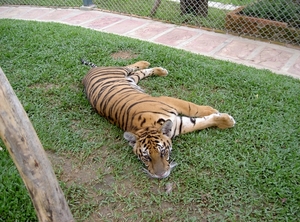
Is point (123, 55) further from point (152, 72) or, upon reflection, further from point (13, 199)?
point (13, 199)

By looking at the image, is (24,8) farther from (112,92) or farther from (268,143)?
(268,143)

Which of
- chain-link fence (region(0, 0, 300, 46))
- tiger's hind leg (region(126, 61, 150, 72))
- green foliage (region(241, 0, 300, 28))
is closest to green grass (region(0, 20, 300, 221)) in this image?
tiger's hind leg (region(126, 61, 150, 72))

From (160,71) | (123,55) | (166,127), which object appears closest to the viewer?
(166,127)

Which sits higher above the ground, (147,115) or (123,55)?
(147,115)

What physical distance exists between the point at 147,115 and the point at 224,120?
3.09 ft

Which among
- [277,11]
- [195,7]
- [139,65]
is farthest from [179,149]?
[195,7]

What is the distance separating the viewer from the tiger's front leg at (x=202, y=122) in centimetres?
372

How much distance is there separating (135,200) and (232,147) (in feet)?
4.09

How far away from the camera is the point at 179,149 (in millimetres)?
3576

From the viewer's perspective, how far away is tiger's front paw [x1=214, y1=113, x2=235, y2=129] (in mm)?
3791

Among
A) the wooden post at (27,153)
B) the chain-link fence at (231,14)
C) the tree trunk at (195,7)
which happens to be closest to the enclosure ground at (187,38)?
the chain-link fence at (231,14)

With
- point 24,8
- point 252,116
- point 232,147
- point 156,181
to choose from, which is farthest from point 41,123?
point 24,8

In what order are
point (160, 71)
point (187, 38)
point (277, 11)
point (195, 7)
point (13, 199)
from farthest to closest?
1. point (195, 7)
2. point (187, 38)
3. point (277, 11)
4. point (160, 71)
5. point (13, 199)

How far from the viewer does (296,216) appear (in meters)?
2.79
